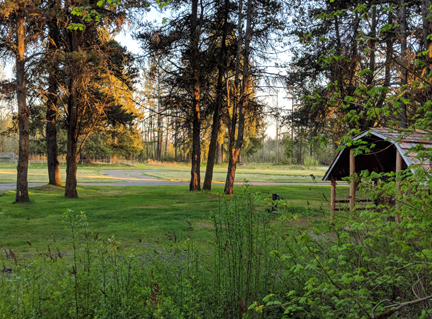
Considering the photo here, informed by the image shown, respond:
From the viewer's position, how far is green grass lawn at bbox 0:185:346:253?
24.2 ft

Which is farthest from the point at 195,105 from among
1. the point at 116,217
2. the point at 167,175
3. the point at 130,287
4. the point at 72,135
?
the point at 167,175

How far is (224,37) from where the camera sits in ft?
52.9

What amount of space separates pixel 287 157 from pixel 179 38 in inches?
1952

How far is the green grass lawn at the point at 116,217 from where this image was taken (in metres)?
7.38

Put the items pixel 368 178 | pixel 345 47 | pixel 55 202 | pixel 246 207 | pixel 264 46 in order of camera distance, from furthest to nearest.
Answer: pixel 264 46, pixel 55 202, pixel 345 47, pixel 246 207, pixel 368 178

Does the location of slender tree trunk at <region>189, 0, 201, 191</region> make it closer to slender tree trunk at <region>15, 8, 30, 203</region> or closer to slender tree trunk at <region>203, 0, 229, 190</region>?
slender tree trunk at <region>203, 0, 229, 190</region>

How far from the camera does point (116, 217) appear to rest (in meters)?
10.1

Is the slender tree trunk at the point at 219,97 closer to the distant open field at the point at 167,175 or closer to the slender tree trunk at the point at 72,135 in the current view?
the distant open field at the point at 167,175

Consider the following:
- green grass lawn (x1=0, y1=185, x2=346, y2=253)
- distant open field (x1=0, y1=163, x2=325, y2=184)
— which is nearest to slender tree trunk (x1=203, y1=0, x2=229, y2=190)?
green grass lawn (x1=0, y1=185, x2=346, y2=253)

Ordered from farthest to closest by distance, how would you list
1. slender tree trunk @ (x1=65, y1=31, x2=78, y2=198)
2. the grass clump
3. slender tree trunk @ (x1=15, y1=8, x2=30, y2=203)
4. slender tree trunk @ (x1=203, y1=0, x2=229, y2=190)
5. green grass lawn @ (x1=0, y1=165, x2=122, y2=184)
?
green grass lawn @ (x1=0, y1=165, x2=122, y2=184) → slender tree trunk @ (x1=203, y1=0, x2=229, y2=190) → slender tree trunk @ (x1=65, y1=31, x2=78, y2=198) → slender tree trunk @ (x1=15, y1=8, x2=30, y2=203) → the grass clump

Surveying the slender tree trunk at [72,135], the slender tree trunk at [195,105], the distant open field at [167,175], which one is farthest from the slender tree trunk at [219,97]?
the slender tree trunk at [72,135]

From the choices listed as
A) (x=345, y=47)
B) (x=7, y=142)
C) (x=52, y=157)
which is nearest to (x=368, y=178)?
(x=345, y=47)

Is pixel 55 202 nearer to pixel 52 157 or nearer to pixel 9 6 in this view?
pixel 52 157

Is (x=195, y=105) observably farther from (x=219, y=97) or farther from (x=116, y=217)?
(x=116, y=217)
